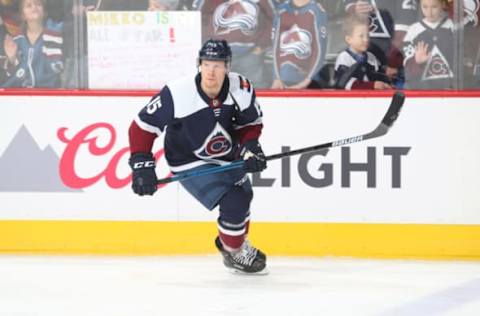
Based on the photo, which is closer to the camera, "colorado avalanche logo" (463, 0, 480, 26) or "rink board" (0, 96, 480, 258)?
"rink board" (0, 96, 480, 258)

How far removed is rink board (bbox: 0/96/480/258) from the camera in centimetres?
534

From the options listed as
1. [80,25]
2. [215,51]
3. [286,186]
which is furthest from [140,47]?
[215,51]

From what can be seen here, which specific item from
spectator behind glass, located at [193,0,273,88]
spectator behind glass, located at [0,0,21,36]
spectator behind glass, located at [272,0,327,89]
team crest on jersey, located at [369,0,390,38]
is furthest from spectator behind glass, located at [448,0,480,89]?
spectator behind glass, located at [0,0,21,36]

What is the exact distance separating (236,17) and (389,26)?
745mm

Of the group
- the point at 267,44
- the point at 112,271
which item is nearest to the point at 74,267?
the point at 112,271

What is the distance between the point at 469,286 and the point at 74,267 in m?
1.71

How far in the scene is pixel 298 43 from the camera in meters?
5.58

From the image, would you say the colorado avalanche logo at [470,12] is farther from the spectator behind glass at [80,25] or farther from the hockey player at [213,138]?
the spectator behind glass at [80,25]

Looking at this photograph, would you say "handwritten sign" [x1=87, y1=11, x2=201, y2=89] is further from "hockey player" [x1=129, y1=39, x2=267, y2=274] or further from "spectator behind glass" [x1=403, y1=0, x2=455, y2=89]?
"spectator behind glass" [x1=403, y1=0, x2=455, y2=89]

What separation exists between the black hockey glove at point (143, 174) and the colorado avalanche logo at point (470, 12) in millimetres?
1853

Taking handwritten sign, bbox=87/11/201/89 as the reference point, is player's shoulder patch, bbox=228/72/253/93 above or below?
below

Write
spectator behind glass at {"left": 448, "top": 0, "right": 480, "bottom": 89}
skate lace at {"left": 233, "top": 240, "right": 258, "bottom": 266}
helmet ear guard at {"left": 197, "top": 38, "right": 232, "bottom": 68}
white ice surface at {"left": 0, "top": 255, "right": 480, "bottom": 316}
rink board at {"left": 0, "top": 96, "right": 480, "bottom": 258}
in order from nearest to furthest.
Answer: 1. white ice surface at {"left": 0, "top": 255, "right": 480, "bottom": 316}
2. helmet ear guard at {"left": 197, "top": 38, "right": 232, "bottom": 68}
3. skate lace at {"left": 233, "top": 240, "right": 258, "bottom": 266}
4. rink board at {"left": 0, "top": 96, "right": 480, "bottom": 258}
5. spectator behind glass at {"left": 448, "top": 0, "right": 480, "bottom": 89}

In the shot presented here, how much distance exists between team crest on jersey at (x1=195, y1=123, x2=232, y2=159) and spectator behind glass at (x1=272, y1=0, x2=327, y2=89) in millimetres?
899

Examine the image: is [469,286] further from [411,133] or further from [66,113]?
[66,113]
